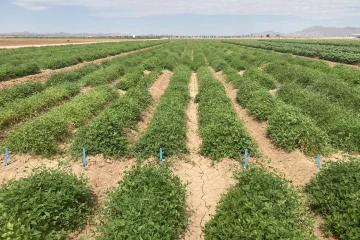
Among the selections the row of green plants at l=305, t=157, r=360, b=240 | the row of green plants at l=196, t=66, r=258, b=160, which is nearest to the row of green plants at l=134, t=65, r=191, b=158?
the row of green plants at l=196, t=66, r=258, b=160

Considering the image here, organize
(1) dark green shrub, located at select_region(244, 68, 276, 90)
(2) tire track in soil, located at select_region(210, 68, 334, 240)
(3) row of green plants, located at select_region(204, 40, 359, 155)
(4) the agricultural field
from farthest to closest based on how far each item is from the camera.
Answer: (1) dark green shrub, located at select_region(244, 68, 276, 90) → (3) row of green plants, located at select_region(204, 40, 359, 155) → (2) tire track in soil, located at select_region(210, 68, 334, 240) → (4) the agricultural field

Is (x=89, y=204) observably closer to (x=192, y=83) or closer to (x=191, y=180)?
(x=191, y=180)

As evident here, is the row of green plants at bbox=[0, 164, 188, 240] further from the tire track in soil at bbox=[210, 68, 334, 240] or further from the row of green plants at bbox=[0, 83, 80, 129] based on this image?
the row of green plants at bbox=[0, 83, 80, 129]

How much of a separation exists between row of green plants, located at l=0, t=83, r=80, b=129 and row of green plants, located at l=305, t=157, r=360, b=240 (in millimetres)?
9838

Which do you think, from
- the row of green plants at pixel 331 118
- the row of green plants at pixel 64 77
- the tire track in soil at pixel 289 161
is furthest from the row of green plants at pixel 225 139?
the row of green plants at pixel 64 77

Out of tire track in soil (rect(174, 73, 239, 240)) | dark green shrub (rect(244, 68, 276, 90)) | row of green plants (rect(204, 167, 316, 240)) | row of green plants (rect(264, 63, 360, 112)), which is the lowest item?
tire track in soil (rect(174, 73, 239, 240))

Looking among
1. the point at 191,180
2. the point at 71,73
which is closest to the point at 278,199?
the point at 191,180

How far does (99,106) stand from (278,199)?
9028 millimetres

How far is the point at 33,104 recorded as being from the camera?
36.2 feet

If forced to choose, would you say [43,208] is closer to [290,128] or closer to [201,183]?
[201,183]

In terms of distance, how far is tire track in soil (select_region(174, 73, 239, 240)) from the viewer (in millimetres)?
5504

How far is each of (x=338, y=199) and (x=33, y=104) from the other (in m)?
10.9

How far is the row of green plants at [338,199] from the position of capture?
177 inches

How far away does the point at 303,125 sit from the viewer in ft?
27.7
